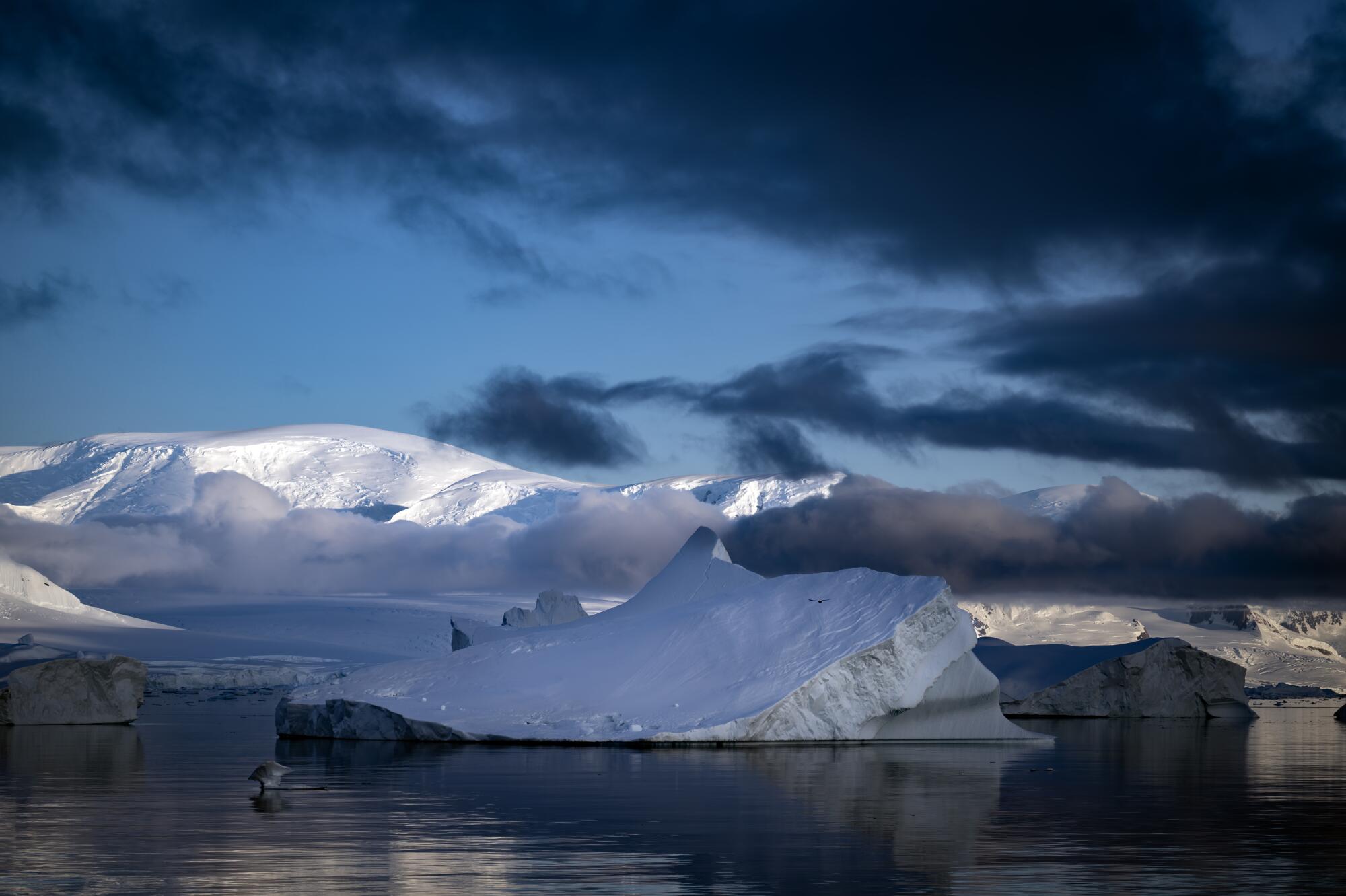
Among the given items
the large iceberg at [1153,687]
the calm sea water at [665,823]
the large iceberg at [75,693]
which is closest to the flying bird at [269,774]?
the calm sea water at [665,823]

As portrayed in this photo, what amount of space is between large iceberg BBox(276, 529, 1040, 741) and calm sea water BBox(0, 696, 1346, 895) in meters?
3.24

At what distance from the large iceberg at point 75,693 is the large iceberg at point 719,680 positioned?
15.2 metres

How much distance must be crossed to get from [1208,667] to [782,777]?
61909 mm

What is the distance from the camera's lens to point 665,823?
18.5 meters

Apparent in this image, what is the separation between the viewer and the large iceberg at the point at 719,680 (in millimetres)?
38469

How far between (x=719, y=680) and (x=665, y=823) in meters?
21.3

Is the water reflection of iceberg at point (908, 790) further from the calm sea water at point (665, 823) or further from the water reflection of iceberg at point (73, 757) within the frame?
the water reflection of iceberg at point (73, 757)

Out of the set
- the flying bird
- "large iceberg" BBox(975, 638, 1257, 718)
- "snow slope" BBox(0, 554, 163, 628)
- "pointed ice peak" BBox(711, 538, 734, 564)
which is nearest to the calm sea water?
the flying bird

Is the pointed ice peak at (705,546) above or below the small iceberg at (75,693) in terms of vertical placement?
above

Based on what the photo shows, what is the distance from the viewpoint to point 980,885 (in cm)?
1309

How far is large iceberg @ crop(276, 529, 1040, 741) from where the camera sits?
3847 cm

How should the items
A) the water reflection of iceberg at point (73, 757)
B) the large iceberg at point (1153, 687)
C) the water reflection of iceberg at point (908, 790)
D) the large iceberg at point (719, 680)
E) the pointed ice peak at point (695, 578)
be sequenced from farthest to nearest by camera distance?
1. the large iceberg at point (1153, 687)
2. the pointed ice peak at point (695, 578)
3. the large iceberg at point (719, 680)
4. the water reflection of iceberg at point (73, 757)
5. the water reflection of iceberg at point (908, 790)

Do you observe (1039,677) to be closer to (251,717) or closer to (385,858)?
(251,717)

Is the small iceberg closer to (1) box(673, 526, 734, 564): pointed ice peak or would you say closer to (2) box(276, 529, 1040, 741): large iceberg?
(2) box(276, 529, 1040, 741): large iceberg
